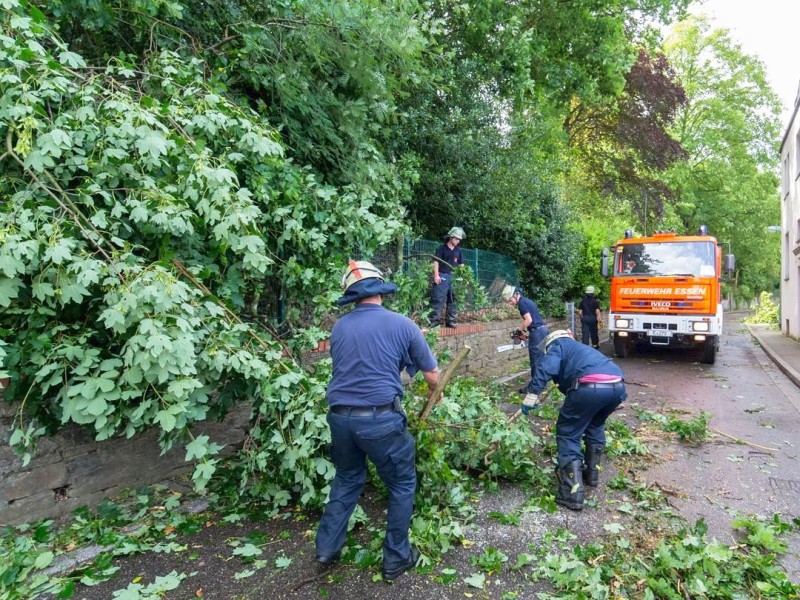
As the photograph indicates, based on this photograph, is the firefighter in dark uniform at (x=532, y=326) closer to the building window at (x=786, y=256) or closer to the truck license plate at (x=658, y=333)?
the truck license plate at (x=658, y=333)

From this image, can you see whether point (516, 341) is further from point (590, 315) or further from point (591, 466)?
point (591, 466)

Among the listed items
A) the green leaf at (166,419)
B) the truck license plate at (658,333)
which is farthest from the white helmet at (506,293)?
the green leaf at (166,419)

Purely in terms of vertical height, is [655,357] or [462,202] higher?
[462,202]

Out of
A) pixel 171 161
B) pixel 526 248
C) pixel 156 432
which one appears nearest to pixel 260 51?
pixel 171 161

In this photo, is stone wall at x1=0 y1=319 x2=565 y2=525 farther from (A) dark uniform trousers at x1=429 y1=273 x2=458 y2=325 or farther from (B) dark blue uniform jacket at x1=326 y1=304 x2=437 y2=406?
(A) dark uniform trousers at x1=429 y1=273 x2=458 y2=325

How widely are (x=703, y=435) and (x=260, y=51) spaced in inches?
246

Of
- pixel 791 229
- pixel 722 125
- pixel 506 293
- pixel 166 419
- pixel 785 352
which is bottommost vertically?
pixel 785 352

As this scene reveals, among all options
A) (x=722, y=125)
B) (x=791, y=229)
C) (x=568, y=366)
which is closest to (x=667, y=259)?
(x=568, y=366)

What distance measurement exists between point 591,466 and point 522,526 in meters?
1.06

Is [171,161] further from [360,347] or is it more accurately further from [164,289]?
[360,347]

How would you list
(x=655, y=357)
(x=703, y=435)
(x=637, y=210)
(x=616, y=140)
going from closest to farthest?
(x=703, y=435), (x=655, y=357), (x=616, y=140), (x=637, y=210)

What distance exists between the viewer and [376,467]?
3021 millimetres

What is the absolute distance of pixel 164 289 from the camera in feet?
9.24

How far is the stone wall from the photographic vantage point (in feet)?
11.5
